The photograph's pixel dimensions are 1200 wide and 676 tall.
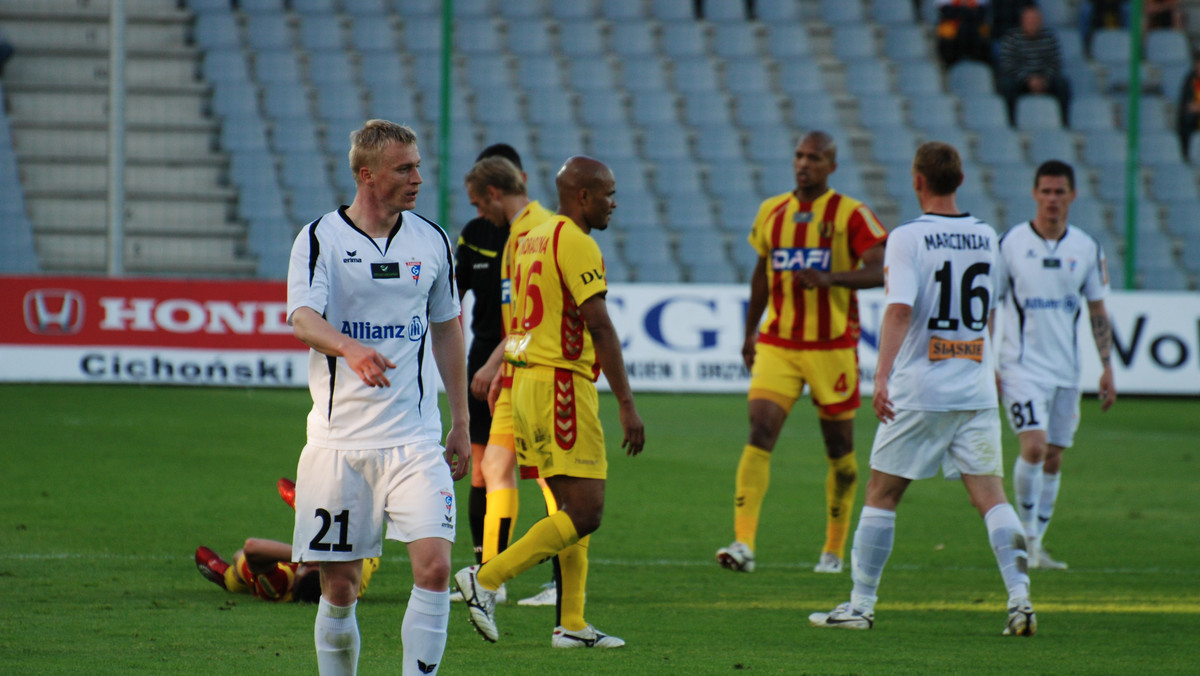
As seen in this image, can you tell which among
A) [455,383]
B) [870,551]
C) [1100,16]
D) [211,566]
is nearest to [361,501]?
[455,383]

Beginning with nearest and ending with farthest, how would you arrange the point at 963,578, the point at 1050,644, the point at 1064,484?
1. the point at 1050,644
2. the point at 963,578
3. the point at 1064,484

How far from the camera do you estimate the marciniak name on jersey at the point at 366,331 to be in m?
4.35

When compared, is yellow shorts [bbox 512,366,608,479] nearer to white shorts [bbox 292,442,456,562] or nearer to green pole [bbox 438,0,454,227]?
white shorts [bbox 292,442,456,562]

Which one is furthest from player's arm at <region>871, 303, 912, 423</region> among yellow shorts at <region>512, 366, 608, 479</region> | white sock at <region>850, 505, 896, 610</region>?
yellow shorts at <region>512, 366, 608, 479</region>

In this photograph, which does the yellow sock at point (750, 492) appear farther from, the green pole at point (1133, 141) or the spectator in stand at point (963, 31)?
the spectator in stand at point (963, 31)

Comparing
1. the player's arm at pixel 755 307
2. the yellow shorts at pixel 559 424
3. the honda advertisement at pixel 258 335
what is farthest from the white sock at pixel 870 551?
the honda advertisement at pixel 258 335

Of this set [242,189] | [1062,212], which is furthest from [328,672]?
[242,189]

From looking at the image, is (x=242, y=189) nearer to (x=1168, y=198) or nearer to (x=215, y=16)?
(x=215, y=16)

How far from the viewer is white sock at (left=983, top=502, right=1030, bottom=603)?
235 inches

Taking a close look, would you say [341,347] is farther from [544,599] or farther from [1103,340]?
[1103,340]

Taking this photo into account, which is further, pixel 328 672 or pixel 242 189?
pixel 242 189

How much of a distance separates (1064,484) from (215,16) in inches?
567

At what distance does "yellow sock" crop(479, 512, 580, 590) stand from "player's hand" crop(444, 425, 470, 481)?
901mm

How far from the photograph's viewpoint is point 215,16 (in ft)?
66.9
